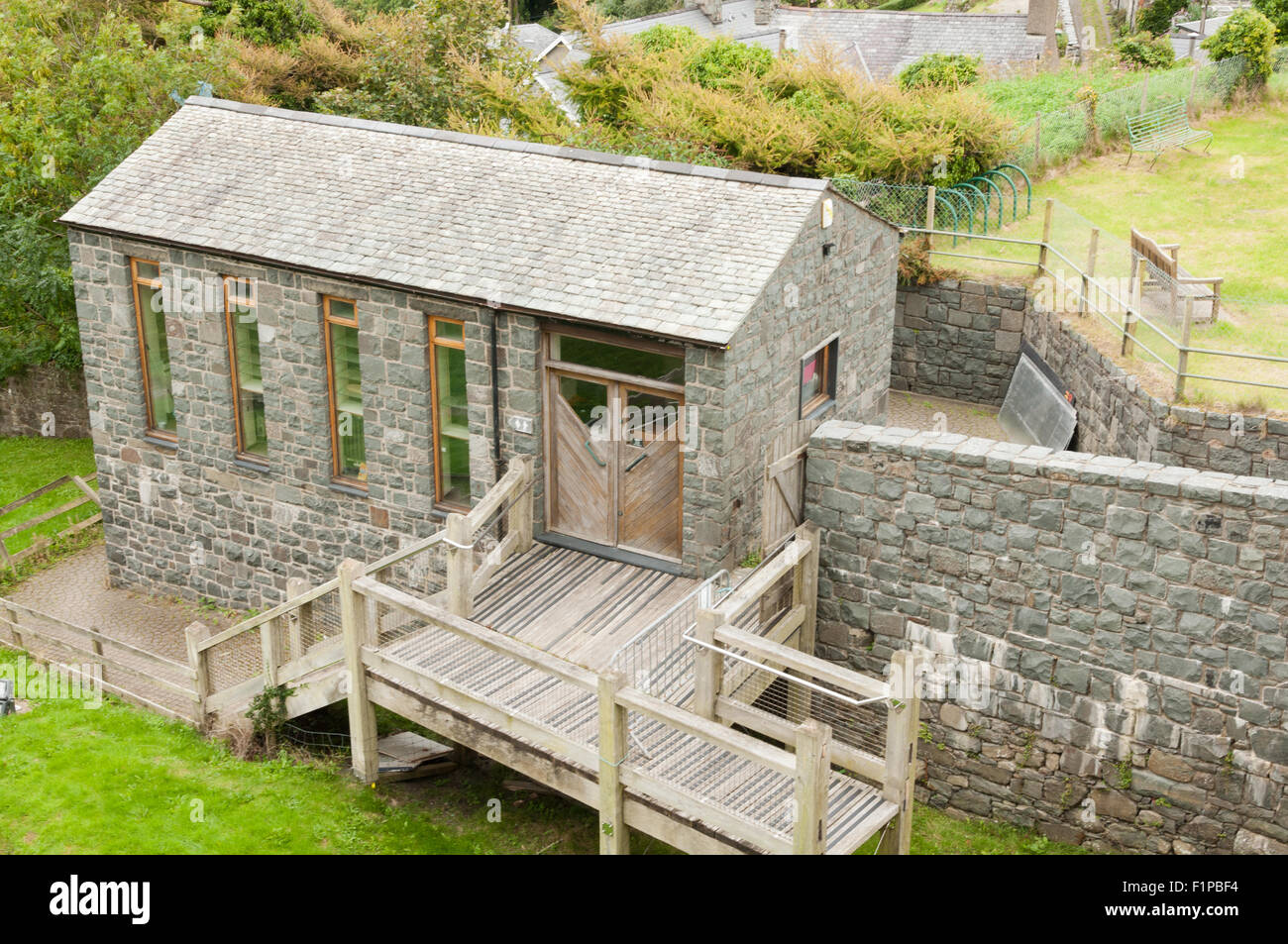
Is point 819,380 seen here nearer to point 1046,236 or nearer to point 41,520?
point 1046,236

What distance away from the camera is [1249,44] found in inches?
1113

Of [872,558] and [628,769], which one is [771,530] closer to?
[872,558]

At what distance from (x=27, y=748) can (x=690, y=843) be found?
713cm

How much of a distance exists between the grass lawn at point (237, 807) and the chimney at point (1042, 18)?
1150 inches

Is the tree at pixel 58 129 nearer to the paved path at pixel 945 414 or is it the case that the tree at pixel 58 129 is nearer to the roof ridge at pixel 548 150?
the roof ridge at pixel 548 150

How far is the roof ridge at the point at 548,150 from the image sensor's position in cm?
1395

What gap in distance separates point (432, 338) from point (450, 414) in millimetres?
866

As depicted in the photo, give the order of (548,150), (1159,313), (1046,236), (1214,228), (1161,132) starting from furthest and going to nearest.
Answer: (1161,132)
(1214,228)
(1046,236)
(1159,313)
(548,150)

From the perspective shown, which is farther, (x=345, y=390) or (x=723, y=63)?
(x=723, y=63)

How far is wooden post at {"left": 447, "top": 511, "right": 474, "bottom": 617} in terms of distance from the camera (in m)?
12.9

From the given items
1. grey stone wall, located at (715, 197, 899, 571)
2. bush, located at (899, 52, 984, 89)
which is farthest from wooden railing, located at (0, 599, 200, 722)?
bush, located at (899, 52, 984, 89)

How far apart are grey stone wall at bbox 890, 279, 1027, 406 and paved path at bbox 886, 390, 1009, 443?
23 cm

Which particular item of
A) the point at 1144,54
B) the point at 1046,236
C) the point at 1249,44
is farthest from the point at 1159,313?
the point at 1144,54
